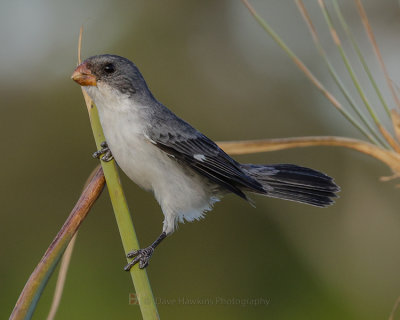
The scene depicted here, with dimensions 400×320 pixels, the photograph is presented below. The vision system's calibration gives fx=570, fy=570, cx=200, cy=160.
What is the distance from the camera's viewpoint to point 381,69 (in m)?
2.14

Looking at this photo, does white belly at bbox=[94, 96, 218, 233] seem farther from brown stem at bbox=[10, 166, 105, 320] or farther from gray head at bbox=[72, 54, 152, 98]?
brown stem at bbox=[10, 166, 105, 320]

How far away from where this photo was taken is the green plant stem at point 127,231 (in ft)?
5.96

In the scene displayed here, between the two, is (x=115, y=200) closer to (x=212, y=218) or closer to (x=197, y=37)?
(x=212, y=218)

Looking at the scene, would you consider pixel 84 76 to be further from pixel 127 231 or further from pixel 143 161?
pixel 127 231

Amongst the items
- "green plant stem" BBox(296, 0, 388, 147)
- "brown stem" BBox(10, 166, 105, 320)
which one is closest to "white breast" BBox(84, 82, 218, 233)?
"brown stem" BBox(10, 166, 105, 320)

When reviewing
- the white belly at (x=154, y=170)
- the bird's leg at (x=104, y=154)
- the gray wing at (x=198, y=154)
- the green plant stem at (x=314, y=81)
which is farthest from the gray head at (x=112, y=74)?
the green plant stem at (x=314, y=81)

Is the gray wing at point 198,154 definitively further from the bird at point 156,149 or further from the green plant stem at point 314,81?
the green plant stem at point 314,81

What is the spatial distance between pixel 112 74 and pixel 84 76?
0.20m

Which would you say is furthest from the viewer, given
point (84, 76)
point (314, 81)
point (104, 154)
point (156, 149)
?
Result: point (156, 149)

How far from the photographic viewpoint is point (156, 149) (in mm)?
3107

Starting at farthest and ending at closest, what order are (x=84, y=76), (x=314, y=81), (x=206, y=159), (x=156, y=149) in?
(x=206, y=159)
(x=156, y=149)
(x=84, y=76)
(x=314, y=81)

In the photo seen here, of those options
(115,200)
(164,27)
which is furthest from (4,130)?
(115,200)

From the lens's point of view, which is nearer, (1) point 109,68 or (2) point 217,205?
(1) point 109,68

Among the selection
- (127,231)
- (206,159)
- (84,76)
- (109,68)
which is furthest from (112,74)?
(127,231)
